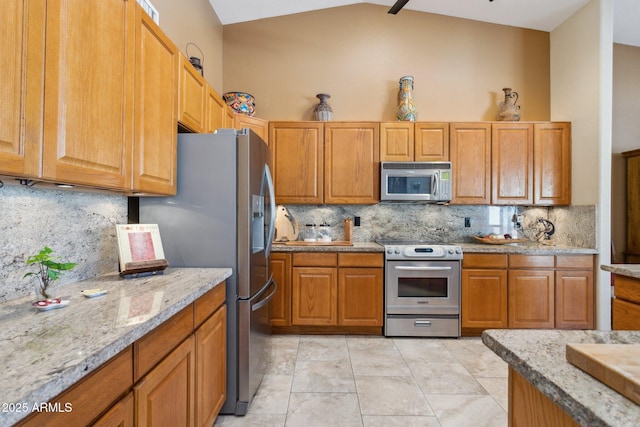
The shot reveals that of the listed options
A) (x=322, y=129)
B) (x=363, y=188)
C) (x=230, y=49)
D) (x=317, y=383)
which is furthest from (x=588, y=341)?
(x=230, y=49)

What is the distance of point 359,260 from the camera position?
3.09 m

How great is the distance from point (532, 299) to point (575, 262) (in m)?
0.57

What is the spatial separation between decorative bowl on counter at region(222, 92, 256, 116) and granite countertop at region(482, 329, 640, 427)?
10.3 feet

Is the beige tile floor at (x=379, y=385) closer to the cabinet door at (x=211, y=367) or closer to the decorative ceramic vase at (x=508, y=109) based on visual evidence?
the cabinet door at (x=211, y=367)

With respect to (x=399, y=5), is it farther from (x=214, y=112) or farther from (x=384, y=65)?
(x=214, y=112)

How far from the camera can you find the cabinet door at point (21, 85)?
0.87m

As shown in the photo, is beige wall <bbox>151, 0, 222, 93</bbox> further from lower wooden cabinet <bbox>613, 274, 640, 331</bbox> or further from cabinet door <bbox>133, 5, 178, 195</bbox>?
lower wooden cabinet <bbox>613, 274, 640, 331</bbox>

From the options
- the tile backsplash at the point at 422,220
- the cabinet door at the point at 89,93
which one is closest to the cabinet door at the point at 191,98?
the cabinet door at the point at 89,93

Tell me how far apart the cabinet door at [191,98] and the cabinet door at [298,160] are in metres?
1.12

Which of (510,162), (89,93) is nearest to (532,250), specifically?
(510,162)

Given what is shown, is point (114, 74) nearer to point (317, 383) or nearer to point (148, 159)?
point (148, 159)

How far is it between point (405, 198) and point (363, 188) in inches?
18.7

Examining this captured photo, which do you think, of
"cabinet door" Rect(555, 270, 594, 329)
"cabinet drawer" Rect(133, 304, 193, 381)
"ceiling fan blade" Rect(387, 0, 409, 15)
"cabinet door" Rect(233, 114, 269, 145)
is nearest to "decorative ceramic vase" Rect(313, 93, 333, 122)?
"cabinet door" Rect(233, 114, 269, 145)

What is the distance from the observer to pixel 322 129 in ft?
11.1
